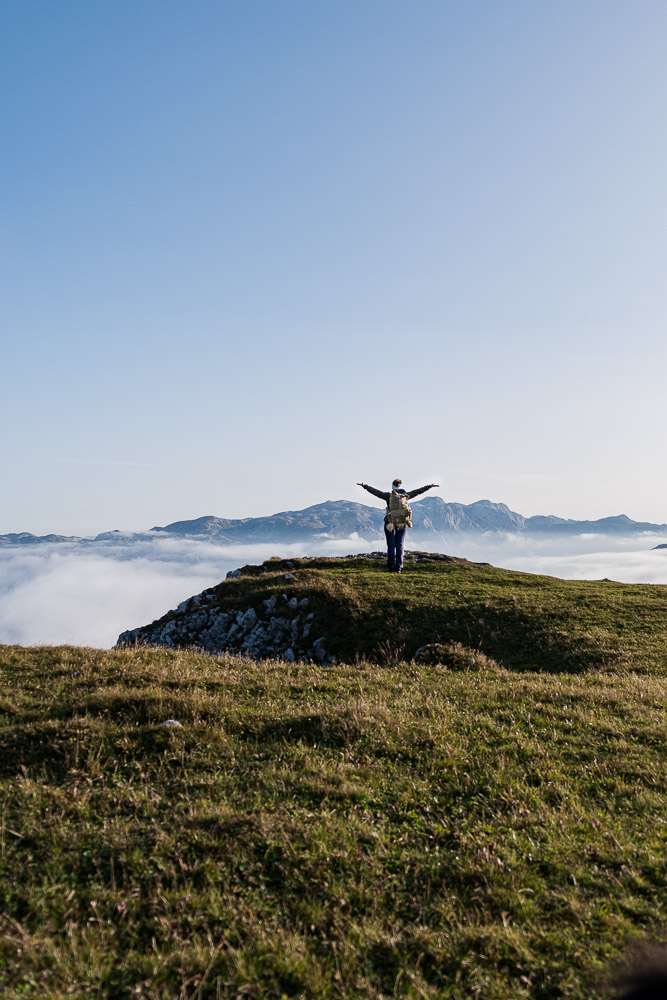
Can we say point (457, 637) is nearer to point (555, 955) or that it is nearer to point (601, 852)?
point (601, 852)

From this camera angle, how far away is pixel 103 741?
9203mm

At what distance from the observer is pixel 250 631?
31.3 meters

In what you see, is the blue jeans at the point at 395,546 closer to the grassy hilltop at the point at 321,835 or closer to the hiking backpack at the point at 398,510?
the hiking backpack at the point at 398,510

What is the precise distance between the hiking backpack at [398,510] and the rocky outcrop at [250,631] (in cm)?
758

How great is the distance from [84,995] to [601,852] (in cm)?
595

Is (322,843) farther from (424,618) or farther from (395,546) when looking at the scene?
(395,546)

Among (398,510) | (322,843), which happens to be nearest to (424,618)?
(398,510)

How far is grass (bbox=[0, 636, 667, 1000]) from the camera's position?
4.90 m

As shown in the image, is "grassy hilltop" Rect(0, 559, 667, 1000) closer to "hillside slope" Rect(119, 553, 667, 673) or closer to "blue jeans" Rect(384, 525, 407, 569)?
"hillside slope" Rect(119, 553, 667, 673)

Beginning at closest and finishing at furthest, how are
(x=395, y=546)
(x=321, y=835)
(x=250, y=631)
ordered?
(x=321, y=835) → (x=250, y=631) → (x=395, y=546)

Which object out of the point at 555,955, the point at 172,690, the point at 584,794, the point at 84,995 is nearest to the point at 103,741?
the point at 172,690

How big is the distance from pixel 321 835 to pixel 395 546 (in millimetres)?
30379

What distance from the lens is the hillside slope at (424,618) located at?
22.6 m

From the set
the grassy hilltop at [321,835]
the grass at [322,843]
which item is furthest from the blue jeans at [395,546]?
the grass at [322,843]
